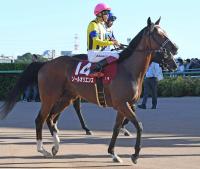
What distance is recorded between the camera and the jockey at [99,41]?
912 cm

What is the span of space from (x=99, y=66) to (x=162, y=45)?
1114 millimetres

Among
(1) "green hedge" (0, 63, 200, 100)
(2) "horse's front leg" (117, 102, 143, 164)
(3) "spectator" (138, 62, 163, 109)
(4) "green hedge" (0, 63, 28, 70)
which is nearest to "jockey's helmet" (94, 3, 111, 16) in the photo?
(2) "horse's front leg" (117, 102, 143, 164)

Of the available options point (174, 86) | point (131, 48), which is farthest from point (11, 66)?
point (131, 48)

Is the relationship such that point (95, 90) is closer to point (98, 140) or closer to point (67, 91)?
point (67, 91)

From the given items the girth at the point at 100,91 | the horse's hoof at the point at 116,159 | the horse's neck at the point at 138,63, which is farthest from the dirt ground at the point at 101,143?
the horse's neck at the point at 138,63

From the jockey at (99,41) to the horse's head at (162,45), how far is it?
0.70m

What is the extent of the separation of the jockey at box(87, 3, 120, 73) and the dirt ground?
5.28 feet

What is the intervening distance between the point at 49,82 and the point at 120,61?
1410mm

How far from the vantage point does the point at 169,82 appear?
81.8 ft

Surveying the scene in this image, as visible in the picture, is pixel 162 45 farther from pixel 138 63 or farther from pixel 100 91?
pixel 100 91

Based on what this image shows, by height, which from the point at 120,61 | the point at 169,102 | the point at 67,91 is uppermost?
the point at 120,61

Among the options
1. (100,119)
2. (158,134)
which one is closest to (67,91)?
(158,134)

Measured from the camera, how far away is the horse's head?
8.70 m

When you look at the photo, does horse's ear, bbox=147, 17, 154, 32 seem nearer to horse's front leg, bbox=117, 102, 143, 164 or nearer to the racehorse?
the racehorse
